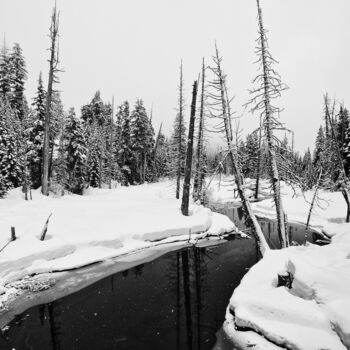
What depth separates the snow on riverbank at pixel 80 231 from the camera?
31.3 ft

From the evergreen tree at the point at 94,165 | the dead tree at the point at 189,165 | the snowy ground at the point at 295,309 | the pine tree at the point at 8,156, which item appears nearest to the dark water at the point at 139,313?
the snowy ground at the point at 295,309

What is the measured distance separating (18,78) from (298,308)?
4424cm

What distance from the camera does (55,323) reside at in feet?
22.7

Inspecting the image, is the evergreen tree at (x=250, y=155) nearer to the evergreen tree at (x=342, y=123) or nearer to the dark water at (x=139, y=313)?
the evergreen tree at (x=342, y=123)

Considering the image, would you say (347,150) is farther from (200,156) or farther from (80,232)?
(80,232)

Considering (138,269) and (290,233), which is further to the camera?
(290,233)

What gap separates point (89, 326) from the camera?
687cm

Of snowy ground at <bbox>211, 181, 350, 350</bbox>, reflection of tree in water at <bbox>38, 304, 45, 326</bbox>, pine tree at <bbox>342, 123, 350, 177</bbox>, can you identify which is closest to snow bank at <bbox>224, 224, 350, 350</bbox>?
snowy ground at <bbox>211, 181, 350, 350</bbox>

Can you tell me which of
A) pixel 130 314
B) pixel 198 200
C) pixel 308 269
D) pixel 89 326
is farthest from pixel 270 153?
pixel 198 200

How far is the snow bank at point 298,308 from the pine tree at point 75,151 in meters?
23.5

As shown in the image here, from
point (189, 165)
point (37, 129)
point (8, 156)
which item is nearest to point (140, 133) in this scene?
point (37, 129)

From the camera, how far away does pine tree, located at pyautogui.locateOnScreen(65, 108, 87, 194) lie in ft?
91.9

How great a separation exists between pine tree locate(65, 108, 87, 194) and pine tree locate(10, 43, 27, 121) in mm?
13511

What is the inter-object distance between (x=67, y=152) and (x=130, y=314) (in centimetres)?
2452
